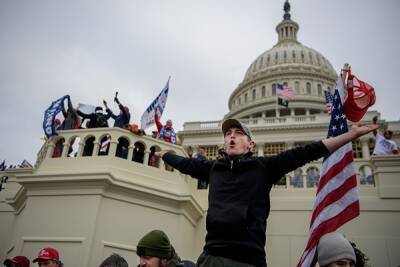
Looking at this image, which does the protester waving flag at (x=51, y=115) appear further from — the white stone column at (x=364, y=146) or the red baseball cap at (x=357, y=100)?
the white stone column at (x=364, y=146)

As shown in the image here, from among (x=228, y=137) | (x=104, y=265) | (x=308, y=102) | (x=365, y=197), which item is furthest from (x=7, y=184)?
(x=308, y=102)

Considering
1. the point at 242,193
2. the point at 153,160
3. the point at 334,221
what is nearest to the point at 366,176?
the point at 153,160

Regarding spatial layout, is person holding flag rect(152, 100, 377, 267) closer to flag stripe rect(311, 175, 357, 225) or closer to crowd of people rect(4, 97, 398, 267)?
crowd of people rect(4, 97, 398, 267)

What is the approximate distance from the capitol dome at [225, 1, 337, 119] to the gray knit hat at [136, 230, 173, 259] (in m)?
59.3

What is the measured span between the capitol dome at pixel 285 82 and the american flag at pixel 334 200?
57746 mm

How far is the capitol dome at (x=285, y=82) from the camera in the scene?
65.2 m

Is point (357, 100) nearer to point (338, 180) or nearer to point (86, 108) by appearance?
point (338, 180)

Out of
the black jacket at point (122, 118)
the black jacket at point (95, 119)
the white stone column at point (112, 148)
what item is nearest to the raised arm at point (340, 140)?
the white stone column at point (112, 148)

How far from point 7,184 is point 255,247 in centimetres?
1420

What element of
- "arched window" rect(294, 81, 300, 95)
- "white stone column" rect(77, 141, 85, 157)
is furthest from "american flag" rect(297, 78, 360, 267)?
"arched window" rect(294, 81, 300, 95)

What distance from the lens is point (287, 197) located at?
11266 mm

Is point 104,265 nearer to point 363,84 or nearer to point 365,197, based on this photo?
point 363,84

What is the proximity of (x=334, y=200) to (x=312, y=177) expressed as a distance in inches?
292

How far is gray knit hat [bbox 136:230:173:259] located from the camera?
11.6ft
